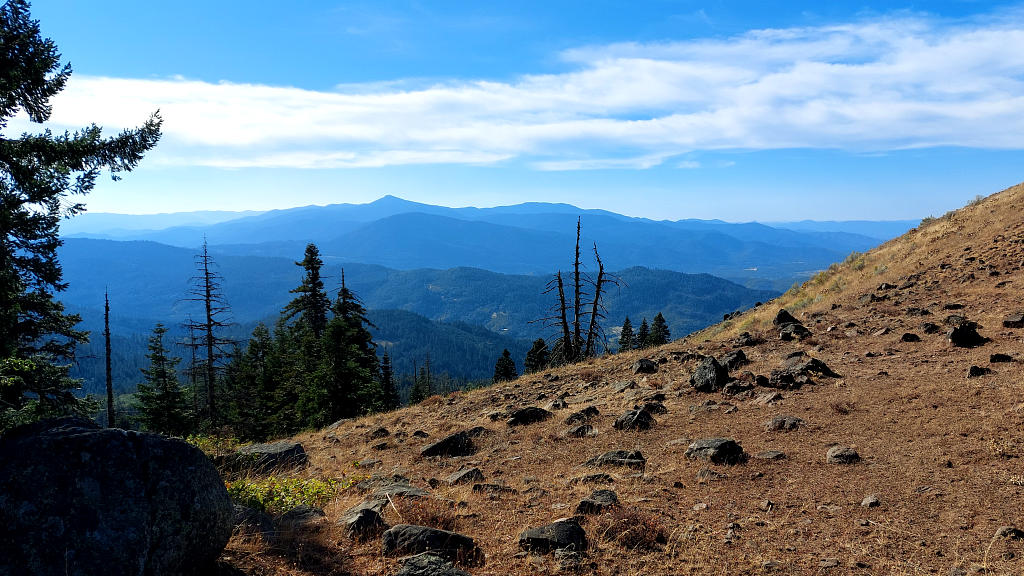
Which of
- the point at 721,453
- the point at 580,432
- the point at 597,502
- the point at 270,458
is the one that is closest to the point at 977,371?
the point at 721,453

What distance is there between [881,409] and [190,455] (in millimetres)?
11371

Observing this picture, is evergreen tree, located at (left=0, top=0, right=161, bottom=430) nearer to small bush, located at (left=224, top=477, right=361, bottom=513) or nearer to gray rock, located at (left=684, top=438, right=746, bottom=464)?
small bush, located at (left=224, top=477, right=361, bottom=513)

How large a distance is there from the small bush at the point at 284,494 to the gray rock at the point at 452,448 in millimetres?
2538

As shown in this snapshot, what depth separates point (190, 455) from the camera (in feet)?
16.4

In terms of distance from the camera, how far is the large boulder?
4.02 meters

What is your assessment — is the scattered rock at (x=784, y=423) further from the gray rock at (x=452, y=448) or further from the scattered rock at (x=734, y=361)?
the gray rock at (x=452, y=448)

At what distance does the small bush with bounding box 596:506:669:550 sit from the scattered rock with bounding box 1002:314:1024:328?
12.1 meters

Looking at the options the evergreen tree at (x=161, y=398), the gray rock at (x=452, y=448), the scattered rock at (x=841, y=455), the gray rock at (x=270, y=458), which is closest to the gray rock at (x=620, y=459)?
the scattered rock at (x=841, y=455)

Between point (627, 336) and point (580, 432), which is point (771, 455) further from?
point (627, 336)

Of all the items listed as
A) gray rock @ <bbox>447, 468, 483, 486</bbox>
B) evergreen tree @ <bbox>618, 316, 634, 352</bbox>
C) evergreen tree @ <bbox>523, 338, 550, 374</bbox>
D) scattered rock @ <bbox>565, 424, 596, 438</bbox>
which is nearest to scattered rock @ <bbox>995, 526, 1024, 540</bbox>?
scattered rock @ <bbox>565, 424, 596, 438</bbox>

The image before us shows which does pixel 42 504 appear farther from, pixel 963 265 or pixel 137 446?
pixel 963 265

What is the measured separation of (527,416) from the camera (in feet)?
42.6

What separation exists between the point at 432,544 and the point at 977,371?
11.2m

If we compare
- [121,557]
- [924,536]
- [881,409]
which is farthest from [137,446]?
[881,409]
